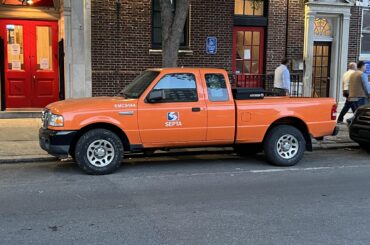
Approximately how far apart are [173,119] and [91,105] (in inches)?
52.9

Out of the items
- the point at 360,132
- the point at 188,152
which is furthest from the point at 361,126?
the point at 188,152

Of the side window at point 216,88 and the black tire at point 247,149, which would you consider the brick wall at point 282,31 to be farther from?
the side window at point 216,88

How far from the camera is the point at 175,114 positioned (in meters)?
8.21

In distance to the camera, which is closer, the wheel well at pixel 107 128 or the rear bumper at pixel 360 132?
the wheel well at pixel 107 128

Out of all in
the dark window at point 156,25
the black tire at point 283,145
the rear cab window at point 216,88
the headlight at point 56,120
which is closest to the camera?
the headlight at point 56,120

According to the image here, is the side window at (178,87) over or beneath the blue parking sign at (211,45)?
beneath

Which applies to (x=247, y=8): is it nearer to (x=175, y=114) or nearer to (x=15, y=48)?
(x=15, y=48)

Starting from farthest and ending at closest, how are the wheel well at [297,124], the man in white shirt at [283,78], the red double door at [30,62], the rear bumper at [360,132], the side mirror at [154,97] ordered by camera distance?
the red double door at [30,62], the man in white shirt at [283,78], the rear bumper at [360,132], the wheel well at [297,124], the side mirror at [154,97]

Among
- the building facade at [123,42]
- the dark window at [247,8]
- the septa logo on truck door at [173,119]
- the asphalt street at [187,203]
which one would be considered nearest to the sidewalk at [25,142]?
the asphalt street at [187,203]

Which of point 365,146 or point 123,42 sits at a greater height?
point 123,42

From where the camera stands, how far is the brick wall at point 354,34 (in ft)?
54.2

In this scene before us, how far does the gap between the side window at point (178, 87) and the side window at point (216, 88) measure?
27 centimetres

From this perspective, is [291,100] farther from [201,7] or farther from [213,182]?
[201,7]

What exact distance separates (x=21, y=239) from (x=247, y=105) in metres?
4.83
